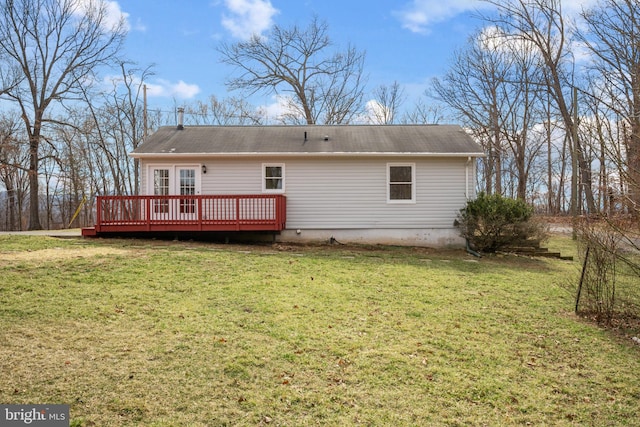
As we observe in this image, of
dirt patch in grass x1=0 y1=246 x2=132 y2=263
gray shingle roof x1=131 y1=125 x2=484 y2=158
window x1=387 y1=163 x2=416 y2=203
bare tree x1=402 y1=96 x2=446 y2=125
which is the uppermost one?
bare tree x1=402 y1=96 x2=446 y2=125

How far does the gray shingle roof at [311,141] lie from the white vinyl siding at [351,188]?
0.35m

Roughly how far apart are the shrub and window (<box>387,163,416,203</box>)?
1.75m

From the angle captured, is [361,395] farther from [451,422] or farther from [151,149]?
[151,149]

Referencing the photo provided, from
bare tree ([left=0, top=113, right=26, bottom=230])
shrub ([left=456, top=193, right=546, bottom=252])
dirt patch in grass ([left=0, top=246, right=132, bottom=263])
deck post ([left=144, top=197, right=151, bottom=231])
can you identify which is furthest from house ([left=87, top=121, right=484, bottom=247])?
bare tree ([left=0, top=113, right=26, bottom=230])

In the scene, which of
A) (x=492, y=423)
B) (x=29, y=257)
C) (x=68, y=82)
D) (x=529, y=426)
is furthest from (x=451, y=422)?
(x=68, y=82)

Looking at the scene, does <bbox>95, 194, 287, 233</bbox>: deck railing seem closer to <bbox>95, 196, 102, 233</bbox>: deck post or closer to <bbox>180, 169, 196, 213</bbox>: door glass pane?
<bbox>95, 196, 102, 233</bbox>: deck post

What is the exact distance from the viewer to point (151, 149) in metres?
12.4

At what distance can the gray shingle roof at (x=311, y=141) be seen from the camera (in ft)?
40.0

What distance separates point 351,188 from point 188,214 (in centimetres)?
514

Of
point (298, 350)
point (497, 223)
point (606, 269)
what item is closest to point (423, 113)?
point (497, 223)

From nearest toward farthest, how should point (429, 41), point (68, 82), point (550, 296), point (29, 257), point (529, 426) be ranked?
point (529, 426) → point (550, 296) → point (29, 257) → point (429, 41) → point (68, 82)

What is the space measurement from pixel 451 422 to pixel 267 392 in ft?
5.05

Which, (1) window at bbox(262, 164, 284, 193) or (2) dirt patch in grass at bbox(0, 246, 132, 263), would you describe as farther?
(1) window at bbox(262, 164, 284, 193)

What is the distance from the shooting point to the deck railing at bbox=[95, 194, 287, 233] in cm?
1149
